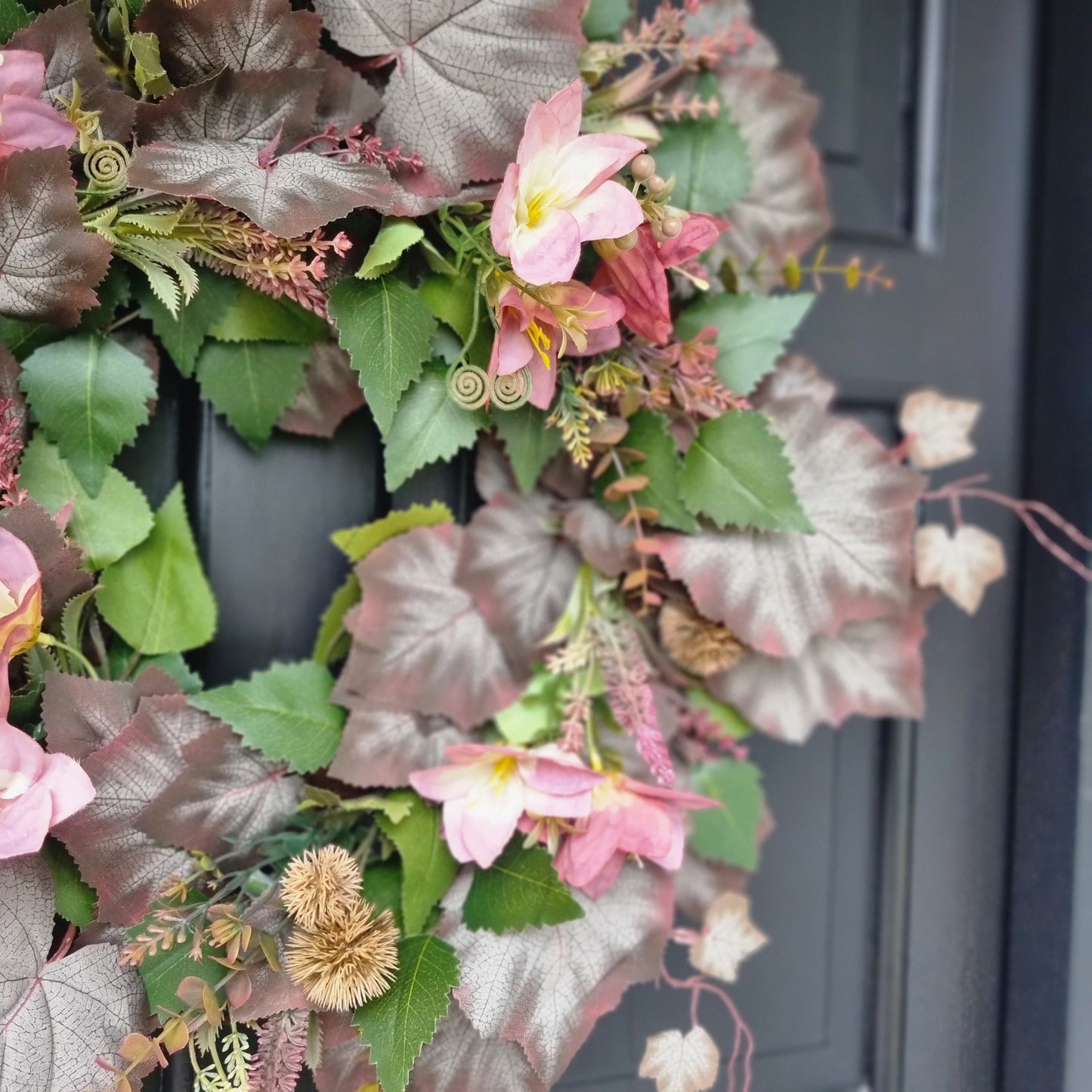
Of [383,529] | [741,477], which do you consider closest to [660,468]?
[741,477]

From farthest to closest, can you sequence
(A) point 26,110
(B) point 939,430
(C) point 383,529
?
(B) point 939,430 → (C) point 383,529 → (A) point 26,110

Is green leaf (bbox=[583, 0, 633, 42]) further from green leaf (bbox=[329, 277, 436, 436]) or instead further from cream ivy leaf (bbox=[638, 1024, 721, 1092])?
cream ivy leaf (bbox=[638, 1024, 721, 1092])

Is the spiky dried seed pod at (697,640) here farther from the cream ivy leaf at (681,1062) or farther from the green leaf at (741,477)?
the cream ivy leaf at (681,1062)

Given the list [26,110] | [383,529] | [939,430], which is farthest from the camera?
[939,430]

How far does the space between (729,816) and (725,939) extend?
78 millimetres

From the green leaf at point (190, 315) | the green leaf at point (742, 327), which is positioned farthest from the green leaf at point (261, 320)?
the green leaf at point (742, 327)

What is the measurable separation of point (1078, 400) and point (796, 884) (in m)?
0.43

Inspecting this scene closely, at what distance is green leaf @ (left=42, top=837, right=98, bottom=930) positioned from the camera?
1.56 feet

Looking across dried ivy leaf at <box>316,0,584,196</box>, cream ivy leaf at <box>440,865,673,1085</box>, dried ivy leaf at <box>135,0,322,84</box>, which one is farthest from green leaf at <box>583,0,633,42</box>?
cream ivy leaf at <box>440,865,673,1085</box>

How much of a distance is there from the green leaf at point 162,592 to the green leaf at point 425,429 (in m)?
0.13

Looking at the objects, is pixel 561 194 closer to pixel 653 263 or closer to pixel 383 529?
pixel 653 263

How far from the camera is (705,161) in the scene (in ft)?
1.82

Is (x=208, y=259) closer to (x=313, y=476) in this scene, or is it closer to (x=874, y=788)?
(x=313, y=476)

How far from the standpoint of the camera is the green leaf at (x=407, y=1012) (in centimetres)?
45
